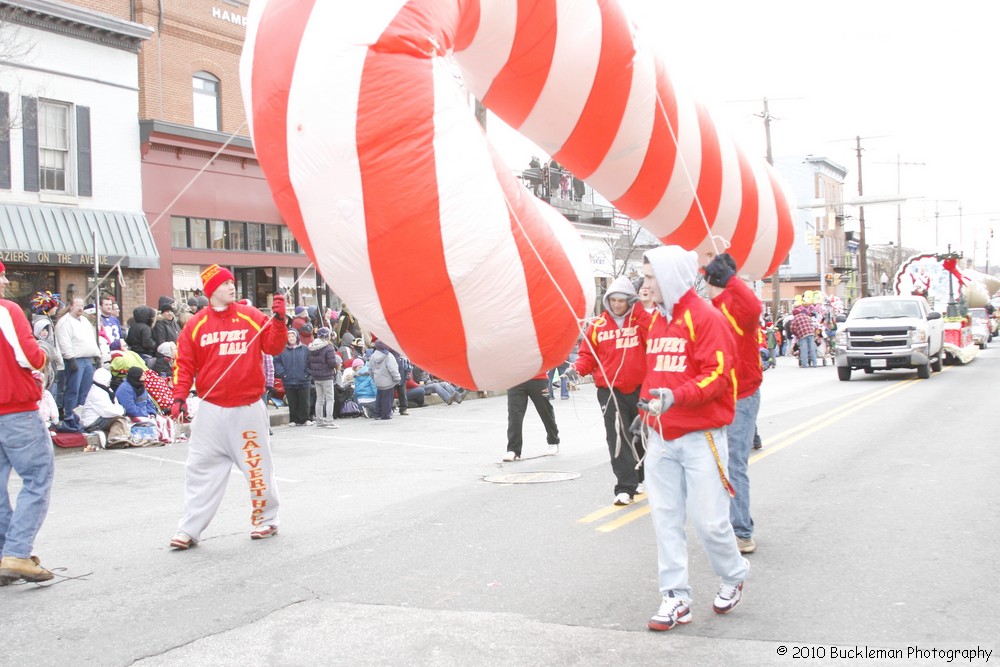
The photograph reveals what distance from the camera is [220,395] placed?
686 centimetres

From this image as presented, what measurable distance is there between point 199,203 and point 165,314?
796cm

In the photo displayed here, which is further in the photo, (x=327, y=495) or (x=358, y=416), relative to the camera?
(x=358, y=416)

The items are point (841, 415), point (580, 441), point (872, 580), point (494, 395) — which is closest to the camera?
point (872, 580)

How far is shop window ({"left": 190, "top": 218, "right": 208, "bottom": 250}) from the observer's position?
22625 mm

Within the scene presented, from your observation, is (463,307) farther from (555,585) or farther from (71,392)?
(71,392)

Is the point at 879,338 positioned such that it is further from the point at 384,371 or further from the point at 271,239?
the point at 271,239

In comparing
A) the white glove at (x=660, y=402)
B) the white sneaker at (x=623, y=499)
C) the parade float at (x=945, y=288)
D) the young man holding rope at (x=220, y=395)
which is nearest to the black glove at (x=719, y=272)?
the white glove at (x=660, y=402)

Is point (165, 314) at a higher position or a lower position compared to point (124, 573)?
higher

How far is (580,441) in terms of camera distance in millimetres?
12594

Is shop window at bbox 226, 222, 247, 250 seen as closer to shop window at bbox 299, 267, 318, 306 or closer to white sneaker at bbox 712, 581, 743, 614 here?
shop window at bbox 299, 267, 318, 306

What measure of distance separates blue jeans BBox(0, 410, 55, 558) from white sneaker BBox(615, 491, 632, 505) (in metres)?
4.35

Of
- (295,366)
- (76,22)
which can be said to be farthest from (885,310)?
(76,22)

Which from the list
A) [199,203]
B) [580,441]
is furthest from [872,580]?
[199,203]

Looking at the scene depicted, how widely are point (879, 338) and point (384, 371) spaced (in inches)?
483
